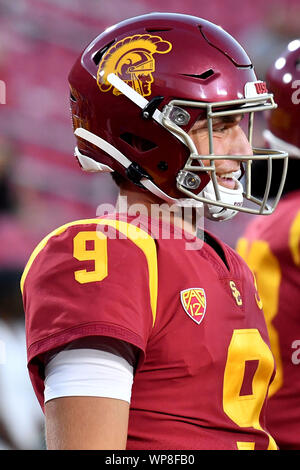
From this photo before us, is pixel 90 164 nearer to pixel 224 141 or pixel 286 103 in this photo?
pixel 224 141

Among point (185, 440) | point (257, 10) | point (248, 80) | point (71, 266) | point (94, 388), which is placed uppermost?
point (257, 10)

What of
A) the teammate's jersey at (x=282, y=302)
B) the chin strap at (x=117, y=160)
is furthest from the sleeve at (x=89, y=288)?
the teammate's jersey at (x=282, y=302)

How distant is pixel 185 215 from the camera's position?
5.09 ft

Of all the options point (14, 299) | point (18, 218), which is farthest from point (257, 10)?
point (14, 299)

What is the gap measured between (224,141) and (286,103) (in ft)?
2.97

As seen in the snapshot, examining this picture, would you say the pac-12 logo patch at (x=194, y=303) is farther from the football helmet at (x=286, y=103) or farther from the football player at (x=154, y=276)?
the football helmet at (x=286, y=103)

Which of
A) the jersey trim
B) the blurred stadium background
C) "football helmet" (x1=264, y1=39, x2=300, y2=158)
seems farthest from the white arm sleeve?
the blurred stadium background

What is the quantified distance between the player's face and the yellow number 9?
0.97ft

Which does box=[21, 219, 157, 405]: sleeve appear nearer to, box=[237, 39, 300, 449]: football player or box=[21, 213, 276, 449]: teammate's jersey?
box=[21, 213, 276, 449]: teammate's jersey

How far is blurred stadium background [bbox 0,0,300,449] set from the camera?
4723 mm

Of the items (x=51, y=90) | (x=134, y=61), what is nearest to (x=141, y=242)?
(x=134, y=61)

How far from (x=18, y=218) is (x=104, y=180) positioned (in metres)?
0.66
